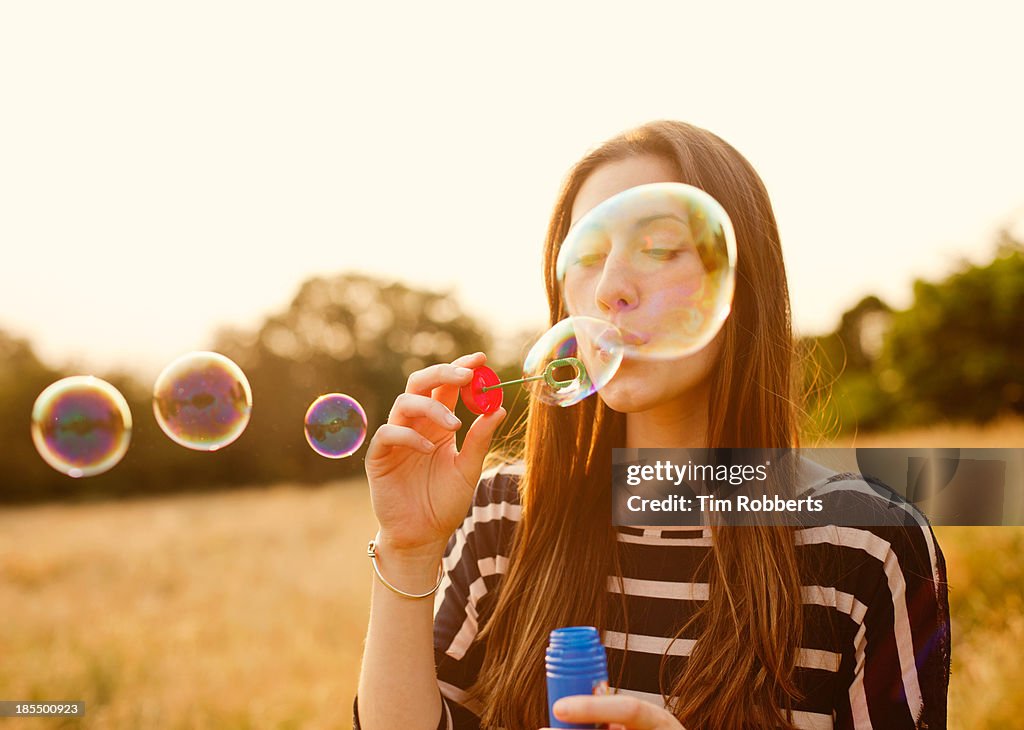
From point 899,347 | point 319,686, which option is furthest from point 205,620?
point 899,347

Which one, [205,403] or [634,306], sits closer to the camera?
[634,306]

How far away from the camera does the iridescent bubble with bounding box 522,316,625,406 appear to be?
1.86 metres

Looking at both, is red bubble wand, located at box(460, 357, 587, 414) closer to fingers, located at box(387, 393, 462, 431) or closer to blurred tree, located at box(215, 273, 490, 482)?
fingers, located at box(387, 393, 462, 431)

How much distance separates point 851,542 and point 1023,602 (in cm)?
408

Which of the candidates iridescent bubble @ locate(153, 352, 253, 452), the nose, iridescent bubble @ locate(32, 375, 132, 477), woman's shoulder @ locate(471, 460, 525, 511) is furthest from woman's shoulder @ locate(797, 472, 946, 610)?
iridescent bubble @ locate(32, 375, 132, 477)

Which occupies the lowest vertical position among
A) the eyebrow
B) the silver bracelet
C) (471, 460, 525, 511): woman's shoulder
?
the silver bracelet

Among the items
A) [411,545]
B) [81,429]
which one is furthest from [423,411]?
[81,429]

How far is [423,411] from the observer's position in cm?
161

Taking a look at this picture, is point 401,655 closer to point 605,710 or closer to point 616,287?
point 605,710

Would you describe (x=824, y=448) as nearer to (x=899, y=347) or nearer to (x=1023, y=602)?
(x=1023, y=602)

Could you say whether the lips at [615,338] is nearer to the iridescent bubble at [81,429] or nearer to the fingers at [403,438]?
the fingers at [403,438]

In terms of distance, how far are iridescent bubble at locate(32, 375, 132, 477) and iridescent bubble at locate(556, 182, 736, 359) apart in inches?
79.6

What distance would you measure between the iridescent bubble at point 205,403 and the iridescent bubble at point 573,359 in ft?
4.15

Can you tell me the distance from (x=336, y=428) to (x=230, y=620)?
17.4 ft
